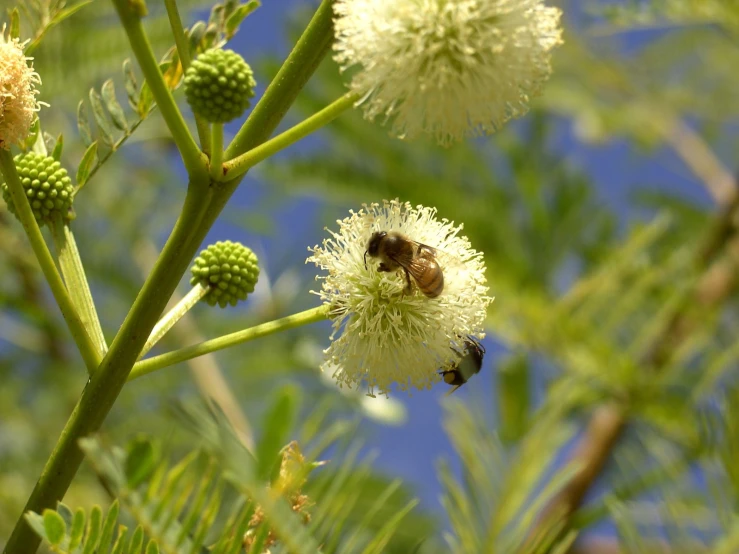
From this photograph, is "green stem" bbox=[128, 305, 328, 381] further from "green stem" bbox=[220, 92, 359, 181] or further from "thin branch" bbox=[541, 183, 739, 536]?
"thin branch" bbox=[541, 183, 739, 536]

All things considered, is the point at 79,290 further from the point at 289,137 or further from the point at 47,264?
the point at 289,137

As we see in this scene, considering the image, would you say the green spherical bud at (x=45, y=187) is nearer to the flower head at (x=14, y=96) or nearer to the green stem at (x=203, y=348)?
the flower head at (x=14, y=96)

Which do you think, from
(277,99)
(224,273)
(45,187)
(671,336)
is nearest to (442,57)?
(277,99)

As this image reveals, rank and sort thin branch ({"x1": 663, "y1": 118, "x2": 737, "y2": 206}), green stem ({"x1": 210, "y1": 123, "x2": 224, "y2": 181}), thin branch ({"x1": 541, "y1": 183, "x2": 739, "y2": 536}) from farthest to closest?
thin branch ({"x1": 663, "y1": 118, "x2": 737, "y2": 206}) → thin branch ({"x1": 541, "y1": 183, "x2": 739, "y2": 536}) → green stem ({"x1": 210, "y1": 123, "x2": 224, "y2": 181})

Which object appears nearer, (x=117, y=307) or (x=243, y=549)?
(x=243, y=549)

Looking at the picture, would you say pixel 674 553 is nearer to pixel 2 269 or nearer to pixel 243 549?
pixel 243 549

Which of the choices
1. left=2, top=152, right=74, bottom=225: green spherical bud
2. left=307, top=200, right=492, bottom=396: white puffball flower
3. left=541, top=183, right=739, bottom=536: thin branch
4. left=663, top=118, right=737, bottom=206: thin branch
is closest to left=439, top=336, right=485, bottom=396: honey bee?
left=307, top=200, right=492, bottom=396: white puffball flower

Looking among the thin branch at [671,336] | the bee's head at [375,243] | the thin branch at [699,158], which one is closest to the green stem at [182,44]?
the bee's head at [375,243]

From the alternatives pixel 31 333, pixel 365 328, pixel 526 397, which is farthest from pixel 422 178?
pixel 365 328
